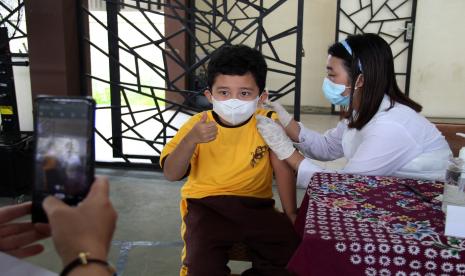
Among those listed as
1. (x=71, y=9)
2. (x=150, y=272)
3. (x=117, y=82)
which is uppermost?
(x=71, y=9)

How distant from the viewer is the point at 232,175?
155 centimetres

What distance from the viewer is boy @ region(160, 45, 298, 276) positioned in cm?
142

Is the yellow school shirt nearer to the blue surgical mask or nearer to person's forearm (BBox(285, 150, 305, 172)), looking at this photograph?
person's forearm (BBox(285, 150, 305, 172))

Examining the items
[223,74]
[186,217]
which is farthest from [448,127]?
[186,217]

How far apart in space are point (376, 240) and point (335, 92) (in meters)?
0.86

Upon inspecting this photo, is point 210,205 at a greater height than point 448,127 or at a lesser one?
lesser

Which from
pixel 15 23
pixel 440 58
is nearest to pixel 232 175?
pixel 15 23

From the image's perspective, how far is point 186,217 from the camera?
1.53 m

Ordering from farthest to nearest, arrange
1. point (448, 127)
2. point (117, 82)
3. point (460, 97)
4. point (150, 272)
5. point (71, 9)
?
1. point (460, 97)
2. point (117, 82)
3. point (71, 9)
4. point (150, 272)
5. point (448, 127)

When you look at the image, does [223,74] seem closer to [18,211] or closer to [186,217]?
[186,217]

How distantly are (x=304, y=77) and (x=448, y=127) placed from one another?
427cm

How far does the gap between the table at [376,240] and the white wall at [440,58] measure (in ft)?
16.2

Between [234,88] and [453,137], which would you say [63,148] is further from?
[453,137]

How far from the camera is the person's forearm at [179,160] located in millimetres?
1449
